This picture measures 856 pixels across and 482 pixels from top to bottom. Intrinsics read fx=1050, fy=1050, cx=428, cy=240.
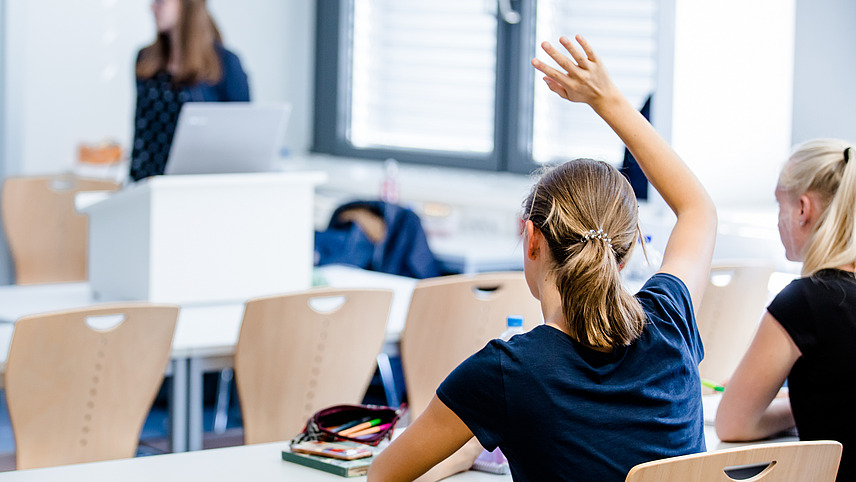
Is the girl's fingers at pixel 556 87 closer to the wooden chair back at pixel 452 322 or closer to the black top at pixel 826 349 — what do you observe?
the black top at pixel 826 349

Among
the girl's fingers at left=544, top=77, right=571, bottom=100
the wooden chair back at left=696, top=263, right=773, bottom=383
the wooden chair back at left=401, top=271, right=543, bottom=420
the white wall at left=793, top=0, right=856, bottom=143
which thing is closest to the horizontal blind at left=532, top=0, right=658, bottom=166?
the white wall at left=793, top=0, right=856, bottom=143

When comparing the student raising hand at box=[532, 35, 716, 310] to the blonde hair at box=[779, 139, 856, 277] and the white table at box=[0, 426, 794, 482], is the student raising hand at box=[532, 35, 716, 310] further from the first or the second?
the white table at box=[0, 426, 794, 482]

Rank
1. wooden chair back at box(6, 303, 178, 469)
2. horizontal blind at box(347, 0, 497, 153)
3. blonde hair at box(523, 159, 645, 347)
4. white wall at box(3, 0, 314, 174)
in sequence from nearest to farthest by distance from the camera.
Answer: blonde hair at box(523, 159, 645, 347), wooden chair back at box(6, 303, 178, 469), white wall at box(3, 0, 314, 174), horizontal blind at box(347, 0, 497, 153)

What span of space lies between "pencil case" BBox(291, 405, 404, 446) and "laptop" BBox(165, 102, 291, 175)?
3.83 ft

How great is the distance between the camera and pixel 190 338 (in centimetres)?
255

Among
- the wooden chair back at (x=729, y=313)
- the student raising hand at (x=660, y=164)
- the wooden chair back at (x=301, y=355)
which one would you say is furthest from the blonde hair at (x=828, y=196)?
the wooden chair back at (x=301, y=355)

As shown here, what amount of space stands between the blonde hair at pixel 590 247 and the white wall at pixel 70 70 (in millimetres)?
4310

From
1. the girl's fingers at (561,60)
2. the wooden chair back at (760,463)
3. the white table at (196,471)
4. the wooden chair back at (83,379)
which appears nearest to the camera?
the wooden chair back at (760,463)

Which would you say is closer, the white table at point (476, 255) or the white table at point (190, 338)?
the white table at point (190, 338)

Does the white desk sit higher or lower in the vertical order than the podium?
lower

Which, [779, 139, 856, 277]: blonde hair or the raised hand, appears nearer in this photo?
the raised hand

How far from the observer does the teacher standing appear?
3.80 metres

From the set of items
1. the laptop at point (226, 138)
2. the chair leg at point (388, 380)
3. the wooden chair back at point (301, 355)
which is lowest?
the chair leg at point (388, 380)

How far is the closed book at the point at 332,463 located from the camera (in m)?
1.68
